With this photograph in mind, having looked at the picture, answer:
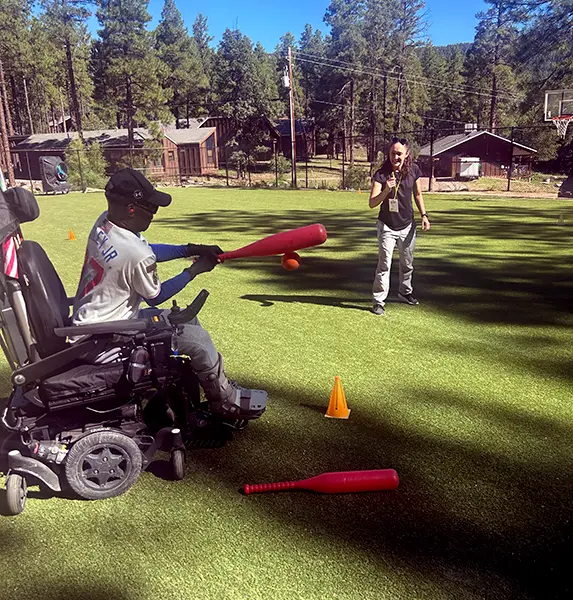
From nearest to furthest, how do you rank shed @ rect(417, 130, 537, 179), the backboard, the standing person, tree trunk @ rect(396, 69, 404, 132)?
the standing person < the backboard < shed @ rect(417, 130, 537, 179) < tree trunk @ rect(396, 69, 404, 132)

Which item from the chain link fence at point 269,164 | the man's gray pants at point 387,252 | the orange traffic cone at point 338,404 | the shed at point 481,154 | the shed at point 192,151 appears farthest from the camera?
the shed at point 192,151

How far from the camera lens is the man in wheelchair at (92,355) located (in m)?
2.92

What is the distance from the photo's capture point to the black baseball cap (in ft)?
9.94

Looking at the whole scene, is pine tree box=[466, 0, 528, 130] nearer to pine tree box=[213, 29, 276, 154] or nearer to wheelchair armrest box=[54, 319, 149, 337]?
pine tree box=[213, 29, 276, 154]

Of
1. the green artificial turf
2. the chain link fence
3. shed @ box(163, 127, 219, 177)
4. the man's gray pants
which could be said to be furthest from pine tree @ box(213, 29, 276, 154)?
the green artificial turf

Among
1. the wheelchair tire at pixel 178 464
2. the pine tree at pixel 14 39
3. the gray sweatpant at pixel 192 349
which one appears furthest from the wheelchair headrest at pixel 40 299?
the pine tree at pixel 14 39

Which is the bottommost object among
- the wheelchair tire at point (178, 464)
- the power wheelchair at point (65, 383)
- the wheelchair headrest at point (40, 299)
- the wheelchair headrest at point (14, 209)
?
the wheelchair tire at point (178, 464)

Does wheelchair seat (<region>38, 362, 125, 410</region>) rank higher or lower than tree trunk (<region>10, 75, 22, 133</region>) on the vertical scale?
lower

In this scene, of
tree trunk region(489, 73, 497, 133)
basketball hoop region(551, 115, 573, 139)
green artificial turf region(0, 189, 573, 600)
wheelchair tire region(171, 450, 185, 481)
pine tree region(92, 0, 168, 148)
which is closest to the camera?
green artificial turf region(0, 189, 573, 600)

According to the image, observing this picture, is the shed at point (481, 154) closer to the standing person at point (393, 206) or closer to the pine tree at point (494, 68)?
the pine tree at point (494, 68)

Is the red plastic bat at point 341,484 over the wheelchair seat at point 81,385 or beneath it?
beneath

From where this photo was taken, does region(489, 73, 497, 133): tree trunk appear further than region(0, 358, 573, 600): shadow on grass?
Yes

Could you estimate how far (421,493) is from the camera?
3.13m

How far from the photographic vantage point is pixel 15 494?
2.94m
